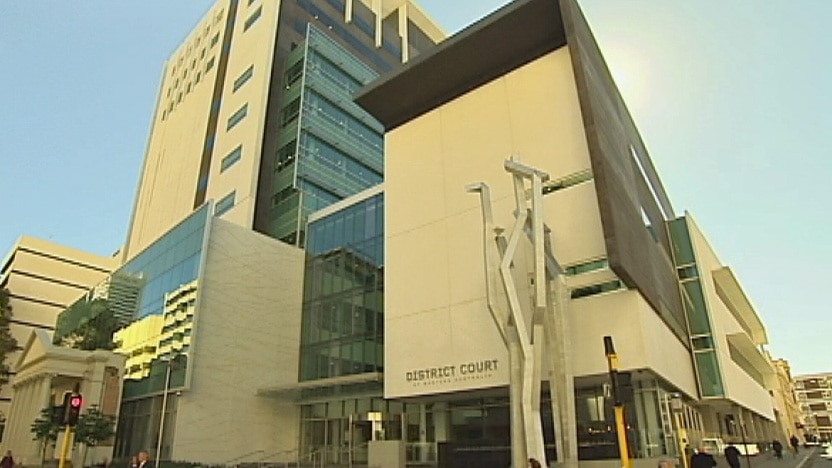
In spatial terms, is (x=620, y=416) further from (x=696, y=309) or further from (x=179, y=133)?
(x=179, y=133)

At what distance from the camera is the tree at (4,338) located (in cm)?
5291

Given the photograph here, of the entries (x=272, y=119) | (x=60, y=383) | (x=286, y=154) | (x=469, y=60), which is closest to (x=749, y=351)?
(x=469, y=60)

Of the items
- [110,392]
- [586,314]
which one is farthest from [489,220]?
[110,392]

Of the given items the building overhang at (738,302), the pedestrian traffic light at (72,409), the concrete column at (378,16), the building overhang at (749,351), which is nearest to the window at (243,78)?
the concrete column at (378,16)

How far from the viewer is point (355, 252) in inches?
1258

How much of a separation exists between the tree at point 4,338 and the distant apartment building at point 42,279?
4611 millimetres

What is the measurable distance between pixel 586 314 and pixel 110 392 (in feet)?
88.6

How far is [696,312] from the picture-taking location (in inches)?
1104

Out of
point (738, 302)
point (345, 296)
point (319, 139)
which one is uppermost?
point (319, 139)

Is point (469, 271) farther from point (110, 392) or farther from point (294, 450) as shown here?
point (110, 392)

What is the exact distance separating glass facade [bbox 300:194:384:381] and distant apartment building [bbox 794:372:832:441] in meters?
151

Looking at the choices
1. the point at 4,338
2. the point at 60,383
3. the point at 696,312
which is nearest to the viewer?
the point at 696,312

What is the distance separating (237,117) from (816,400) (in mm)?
166229

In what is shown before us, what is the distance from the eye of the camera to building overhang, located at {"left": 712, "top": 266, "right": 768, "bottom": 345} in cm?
3700
